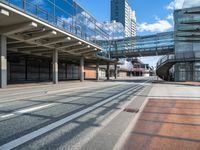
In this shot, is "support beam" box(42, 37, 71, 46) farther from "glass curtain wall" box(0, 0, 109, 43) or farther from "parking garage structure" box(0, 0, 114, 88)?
"glass curtain wall" box(0, 0, 109, 43)

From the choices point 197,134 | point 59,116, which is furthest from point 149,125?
point 59,116

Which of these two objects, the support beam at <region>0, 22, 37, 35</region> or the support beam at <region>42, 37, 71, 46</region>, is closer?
the support beam at <region>0, 22, 37, 35</region>

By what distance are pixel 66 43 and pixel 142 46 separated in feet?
83.4

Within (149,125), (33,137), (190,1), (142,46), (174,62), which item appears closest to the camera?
(33,137)

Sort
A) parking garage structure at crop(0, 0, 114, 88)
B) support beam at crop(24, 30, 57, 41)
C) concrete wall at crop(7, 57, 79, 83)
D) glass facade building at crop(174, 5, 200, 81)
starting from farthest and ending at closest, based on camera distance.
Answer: glass facade building at crop(174, 5, 200, 81), concrete wall at crop(7, 57, 79, 83), support beam at crop(24, 30, 57, 41), parking garage structure at crop(0, 0, 114, 88)

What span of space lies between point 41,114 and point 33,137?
8.22ft

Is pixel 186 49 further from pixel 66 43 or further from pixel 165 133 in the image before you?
pixel 165 133

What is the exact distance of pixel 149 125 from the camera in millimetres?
6195

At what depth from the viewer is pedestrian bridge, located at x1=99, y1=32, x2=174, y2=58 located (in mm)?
47312

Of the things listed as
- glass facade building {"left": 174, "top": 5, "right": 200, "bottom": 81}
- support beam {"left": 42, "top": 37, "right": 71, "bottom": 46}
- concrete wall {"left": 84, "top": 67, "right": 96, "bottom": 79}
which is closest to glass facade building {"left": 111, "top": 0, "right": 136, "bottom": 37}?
concrete wall {"left": 84, "top": 67, "right": 96, "bottom": 79}

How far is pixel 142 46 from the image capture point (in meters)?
50.1

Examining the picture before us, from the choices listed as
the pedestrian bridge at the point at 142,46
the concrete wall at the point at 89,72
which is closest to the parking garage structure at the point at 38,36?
the pedestrian bridge at the point at 142,46

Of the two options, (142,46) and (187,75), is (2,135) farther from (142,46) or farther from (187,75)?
(142,46)

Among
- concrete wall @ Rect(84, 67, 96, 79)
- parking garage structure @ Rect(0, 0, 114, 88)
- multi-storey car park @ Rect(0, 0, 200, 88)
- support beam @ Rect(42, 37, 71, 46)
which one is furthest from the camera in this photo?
concrete wall @ Rect(84, 67, 96, 79)
